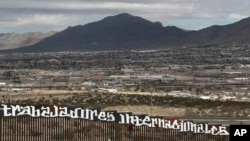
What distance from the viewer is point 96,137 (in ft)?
141

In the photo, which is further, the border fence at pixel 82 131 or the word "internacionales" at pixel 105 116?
the border fence at pixel 82 131

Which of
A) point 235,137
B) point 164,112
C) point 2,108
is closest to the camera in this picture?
point 235,137

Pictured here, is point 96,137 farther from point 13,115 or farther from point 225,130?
point 225,130

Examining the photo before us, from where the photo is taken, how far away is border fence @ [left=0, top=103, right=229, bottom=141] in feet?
140

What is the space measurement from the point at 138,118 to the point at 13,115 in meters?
8.28

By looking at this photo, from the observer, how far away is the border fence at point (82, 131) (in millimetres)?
42656

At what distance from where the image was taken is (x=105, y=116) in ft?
141

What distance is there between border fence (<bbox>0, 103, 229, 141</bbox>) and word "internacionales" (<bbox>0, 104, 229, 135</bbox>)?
261 millimetres

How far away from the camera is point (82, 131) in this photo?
43.0 metres

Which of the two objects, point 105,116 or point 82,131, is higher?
point 105,116

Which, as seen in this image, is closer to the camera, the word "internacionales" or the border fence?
the word "internacionales"

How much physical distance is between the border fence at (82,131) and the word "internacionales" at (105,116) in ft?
0.86


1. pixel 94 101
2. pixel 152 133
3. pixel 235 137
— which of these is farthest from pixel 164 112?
pixel 235 137

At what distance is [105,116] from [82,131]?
71.9 inches
